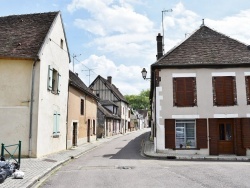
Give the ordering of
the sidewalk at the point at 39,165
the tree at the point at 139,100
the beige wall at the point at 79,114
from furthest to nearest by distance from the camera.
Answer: the tree at the point at 139,100 < the beige wall at the point at 79,114 < the sidewalk at the point at 39,165

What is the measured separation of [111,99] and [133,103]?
2435 inches

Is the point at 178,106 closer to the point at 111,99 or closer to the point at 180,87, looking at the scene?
the point at 180,87

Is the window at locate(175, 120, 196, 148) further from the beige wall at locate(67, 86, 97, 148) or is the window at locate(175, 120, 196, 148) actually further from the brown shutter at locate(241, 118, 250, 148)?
the beige wall at locate(67, 86, 97, 148)

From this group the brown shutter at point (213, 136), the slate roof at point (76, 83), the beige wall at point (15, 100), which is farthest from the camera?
the slate roof at point (76, 83)

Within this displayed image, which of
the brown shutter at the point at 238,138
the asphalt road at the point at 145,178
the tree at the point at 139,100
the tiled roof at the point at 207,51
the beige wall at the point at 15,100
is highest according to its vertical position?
the tree at the point at 139,100

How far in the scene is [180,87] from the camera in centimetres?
1714

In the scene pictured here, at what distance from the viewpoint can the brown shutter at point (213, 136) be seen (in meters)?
16.4

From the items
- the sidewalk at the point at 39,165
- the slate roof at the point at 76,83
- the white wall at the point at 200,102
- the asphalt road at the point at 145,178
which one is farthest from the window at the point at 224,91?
the slate roof at the point at 76,83

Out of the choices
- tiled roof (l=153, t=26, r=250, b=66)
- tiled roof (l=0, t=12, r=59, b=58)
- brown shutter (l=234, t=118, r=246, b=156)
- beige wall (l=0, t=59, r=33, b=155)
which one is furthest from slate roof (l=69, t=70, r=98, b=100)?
brown shutter (l=234, t=118, r=246, b=156)

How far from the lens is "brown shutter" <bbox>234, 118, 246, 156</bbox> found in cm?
Result: 1619

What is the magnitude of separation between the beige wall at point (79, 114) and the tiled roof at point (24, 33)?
5.36 metres

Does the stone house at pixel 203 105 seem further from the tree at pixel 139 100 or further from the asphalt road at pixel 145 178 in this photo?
the tree at pixel 139 100

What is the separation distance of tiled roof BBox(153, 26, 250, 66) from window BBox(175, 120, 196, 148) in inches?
152

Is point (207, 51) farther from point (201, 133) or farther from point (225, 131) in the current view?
point (201, 133)
